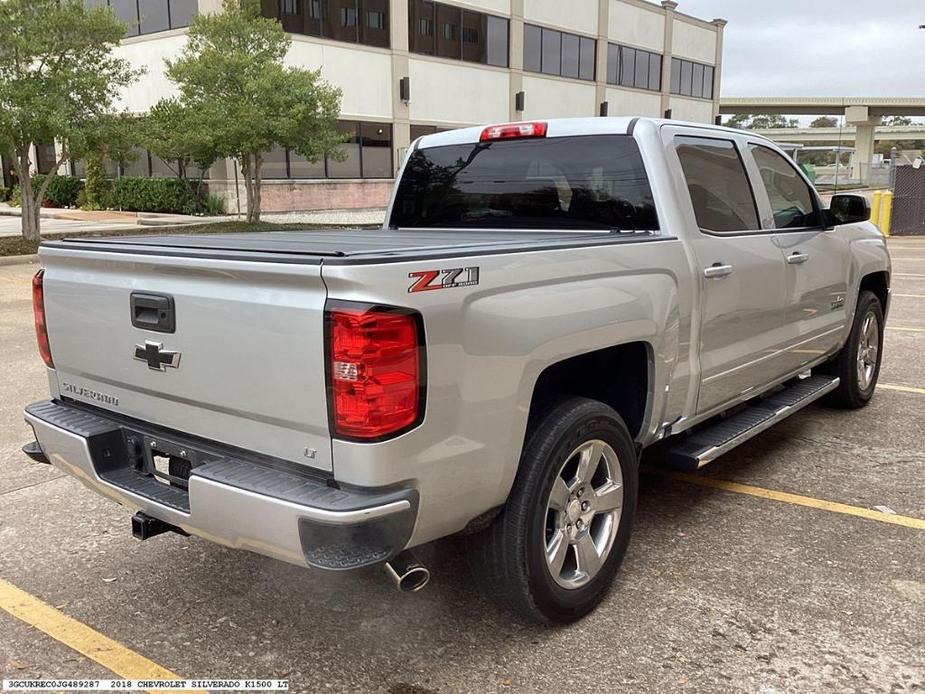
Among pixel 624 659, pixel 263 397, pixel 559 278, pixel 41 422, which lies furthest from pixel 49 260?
pixel 624 659

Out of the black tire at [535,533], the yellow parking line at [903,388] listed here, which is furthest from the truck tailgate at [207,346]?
the yellow parking line at [903,388]

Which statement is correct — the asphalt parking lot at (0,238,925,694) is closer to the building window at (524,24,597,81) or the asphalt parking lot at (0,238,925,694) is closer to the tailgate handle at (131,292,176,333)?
the tailgate handle at (131,292,176,333)

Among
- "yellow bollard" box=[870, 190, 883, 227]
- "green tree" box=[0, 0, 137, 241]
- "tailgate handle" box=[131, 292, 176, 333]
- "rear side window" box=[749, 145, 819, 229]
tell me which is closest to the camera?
"tailgate handle" box=[131, 292, 176, 333]

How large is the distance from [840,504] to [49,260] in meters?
3.91

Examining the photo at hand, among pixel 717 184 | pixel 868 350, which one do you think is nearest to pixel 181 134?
pixel 868 350

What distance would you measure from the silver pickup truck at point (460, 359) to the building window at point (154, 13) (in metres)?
25.0

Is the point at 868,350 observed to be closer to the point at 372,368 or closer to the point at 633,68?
the point at 372,368

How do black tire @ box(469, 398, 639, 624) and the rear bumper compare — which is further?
black tire @ box(469, 398, 639, 624)

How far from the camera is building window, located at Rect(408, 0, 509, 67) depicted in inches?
1251

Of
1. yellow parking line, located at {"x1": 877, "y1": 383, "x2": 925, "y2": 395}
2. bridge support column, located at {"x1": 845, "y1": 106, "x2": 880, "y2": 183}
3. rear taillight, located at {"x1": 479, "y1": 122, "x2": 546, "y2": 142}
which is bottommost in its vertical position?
yellow parking line, located at {"x1": 877, "y1": 383, "x2": 925, "y2": 395}

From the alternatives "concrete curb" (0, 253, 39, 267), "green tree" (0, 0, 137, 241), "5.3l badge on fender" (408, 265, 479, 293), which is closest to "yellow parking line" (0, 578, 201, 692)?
"5.3l badge on fender" (408, 265, 479, 293)

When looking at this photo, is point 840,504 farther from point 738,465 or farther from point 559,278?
point 559,278

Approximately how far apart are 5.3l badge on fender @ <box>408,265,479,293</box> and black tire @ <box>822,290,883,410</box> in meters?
4.03

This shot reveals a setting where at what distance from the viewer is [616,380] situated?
12.1 feet
